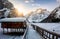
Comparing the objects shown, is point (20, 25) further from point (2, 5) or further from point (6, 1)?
point (6, 1)

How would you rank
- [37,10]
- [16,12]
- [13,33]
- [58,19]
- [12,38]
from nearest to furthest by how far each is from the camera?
[12,38]
[13,33]
[58,19]
[37,10]
[16,12]

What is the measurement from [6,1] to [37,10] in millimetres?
9118

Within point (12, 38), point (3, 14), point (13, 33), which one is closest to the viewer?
point (12, 38)

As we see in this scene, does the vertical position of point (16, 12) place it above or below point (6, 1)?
below

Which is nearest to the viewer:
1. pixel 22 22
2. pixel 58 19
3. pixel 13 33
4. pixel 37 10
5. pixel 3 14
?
pixel 22 22

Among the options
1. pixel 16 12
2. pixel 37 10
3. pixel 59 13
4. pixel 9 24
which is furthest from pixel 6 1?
pixel 9 24

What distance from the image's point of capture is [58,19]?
19.5 metres

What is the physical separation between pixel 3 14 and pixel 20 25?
1111 cm

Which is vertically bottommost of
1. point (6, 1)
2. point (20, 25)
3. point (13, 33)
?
point (13, 33)

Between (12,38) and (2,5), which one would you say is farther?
(2,5)

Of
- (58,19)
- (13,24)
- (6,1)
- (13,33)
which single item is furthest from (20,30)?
(6,1)

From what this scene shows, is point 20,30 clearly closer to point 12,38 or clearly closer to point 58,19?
point 12,38

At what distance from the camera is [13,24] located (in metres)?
14.7

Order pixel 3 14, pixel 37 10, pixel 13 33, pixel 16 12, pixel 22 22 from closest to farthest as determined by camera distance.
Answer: pixel 22 22, pixel 13 33, pixel 3 14, pixel 37 10, pixel 16 12
